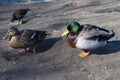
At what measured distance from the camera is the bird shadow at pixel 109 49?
23.1 ft

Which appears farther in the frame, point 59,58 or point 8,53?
point 8,53

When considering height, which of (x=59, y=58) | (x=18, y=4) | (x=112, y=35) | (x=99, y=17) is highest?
(x=112, y=35)

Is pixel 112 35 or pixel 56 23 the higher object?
pixel 112 35

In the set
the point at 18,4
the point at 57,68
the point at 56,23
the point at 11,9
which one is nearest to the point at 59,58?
the point at 57,68

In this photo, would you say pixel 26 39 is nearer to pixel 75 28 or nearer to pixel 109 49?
pixel 75 28

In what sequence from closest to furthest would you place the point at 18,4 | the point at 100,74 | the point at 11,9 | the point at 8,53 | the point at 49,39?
the point at 100,74 → the point at 8,53 → the point at 49,39 → the point at 11,9 → the point at 18,4

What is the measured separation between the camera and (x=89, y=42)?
21.7 ft

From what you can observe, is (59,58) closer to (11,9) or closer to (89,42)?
(89,42)

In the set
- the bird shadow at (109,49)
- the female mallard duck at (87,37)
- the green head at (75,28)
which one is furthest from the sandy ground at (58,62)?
the green head at (75,28)

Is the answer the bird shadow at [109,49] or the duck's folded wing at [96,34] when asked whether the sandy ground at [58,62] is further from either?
the duck's folded wing at [96,34]

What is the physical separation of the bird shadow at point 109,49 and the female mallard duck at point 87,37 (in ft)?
1.00

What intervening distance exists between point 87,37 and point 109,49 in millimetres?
807

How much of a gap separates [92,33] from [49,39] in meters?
1.93

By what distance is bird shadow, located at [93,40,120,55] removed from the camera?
7028 mm
